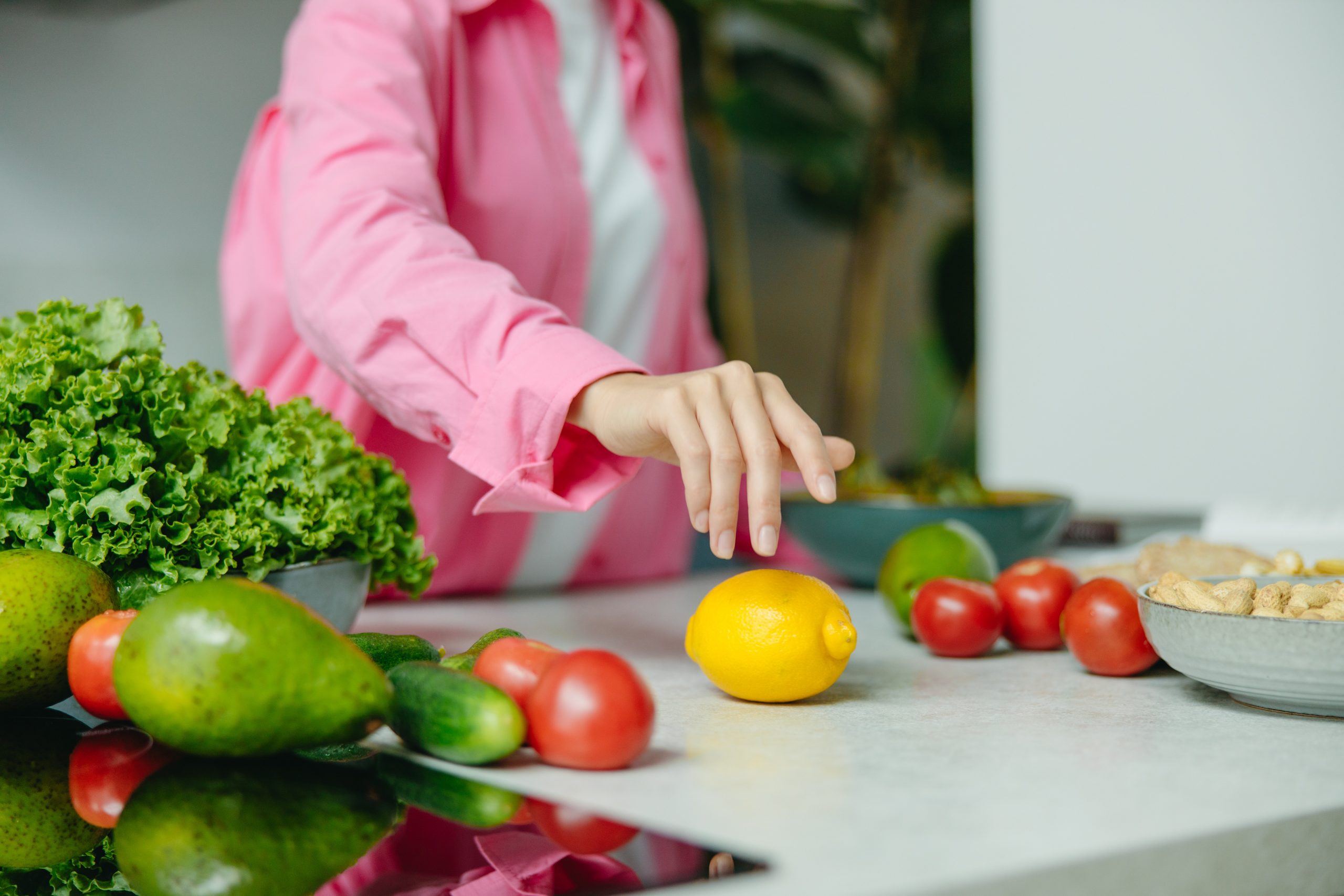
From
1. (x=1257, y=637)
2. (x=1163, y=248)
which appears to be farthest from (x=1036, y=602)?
(x=1163, y=248)

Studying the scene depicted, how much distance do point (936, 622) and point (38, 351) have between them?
2.39 feet

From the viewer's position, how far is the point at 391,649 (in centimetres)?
76

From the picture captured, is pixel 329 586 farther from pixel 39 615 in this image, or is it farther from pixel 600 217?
pixel 600 217

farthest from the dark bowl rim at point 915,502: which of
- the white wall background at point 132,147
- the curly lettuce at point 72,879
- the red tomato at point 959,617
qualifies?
the white wall background at point 132,147

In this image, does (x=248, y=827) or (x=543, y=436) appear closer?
(x=248, y=827)

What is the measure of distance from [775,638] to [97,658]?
17.0 inches

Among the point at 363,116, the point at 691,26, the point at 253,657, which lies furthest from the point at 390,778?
the point at 691,26

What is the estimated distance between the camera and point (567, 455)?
0.95 metres

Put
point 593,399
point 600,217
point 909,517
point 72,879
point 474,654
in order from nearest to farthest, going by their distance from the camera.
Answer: point 72,879, point 474,654, point 593,399, point 909,517, point 600,217

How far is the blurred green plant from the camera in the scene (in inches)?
125

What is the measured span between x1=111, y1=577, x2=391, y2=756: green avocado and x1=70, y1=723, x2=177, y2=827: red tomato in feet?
0.13

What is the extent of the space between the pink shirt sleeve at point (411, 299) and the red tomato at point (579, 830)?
1.21 feet

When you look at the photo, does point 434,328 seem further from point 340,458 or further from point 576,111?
point 576,111

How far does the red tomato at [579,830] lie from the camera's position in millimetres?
524
